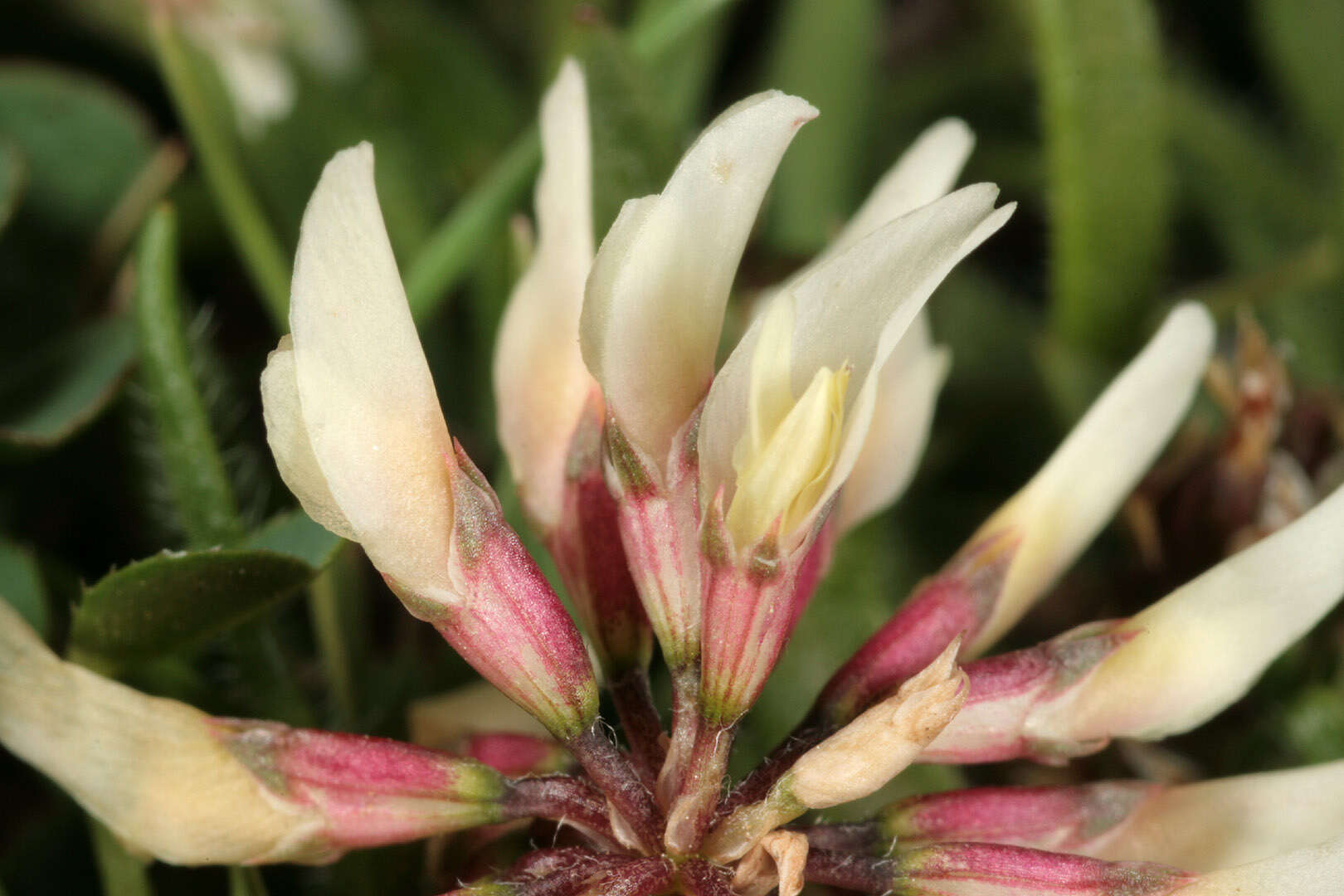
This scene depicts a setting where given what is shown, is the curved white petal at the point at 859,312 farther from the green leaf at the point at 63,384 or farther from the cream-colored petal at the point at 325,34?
the cream-colored petal at the point at 325,34

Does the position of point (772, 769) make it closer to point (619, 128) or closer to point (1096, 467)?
point (1096, 467)

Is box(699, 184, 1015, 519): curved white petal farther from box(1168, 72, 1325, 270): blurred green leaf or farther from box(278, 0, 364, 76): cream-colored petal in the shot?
box(1168, 72, 1325, 270): blurred green leaf

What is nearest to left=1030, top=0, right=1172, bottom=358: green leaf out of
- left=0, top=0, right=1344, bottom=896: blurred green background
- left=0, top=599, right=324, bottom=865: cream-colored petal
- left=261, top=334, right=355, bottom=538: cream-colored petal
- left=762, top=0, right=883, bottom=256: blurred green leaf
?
left=0, top=0, right=1344, bottom=896: blurred green background

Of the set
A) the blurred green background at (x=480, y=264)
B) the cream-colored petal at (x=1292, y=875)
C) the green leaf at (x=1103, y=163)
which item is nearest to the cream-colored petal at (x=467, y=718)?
the blurred green background at (x=480, y=264)

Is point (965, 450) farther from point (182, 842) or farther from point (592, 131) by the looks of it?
point (182, 842)

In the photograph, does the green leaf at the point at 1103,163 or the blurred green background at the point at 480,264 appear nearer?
the blurred green background at the point at 480,264

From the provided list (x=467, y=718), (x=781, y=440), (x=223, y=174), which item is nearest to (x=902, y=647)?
(x=781, y=440)
